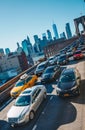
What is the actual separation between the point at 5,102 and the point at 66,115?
9.38 metres

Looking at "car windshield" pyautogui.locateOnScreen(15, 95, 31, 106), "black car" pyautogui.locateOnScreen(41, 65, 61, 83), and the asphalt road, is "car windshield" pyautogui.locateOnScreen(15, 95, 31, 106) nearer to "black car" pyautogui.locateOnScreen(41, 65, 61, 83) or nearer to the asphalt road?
the asphalt road

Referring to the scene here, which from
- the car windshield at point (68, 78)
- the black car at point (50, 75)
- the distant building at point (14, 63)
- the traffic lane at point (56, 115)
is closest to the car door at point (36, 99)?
the traffic lane at point (56, 115)

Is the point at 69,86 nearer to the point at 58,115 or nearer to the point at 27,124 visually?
the point at 58,115

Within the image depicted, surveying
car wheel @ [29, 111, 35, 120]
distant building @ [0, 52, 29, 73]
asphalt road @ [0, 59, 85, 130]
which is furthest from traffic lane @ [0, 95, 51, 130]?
distant building @ [0, 52, 29, 73]

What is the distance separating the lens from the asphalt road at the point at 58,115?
41.2 ft

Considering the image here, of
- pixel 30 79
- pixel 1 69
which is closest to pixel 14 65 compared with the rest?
pixel 1 69

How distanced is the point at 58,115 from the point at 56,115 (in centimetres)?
15

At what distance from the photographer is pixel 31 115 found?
571 inches

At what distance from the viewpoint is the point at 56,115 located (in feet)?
46.7

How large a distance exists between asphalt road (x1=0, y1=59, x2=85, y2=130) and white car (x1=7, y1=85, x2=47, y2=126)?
45 centimetres

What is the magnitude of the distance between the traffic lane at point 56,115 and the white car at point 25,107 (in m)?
0.74

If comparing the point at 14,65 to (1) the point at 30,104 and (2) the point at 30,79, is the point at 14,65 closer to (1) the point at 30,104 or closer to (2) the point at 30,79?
(2) the point at 30,79

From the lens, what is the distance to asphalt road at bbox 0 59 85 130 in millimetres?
12570

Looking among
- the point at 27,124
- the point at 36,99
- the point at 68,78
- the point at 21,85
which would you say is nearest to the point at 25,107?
the point at 27,124
